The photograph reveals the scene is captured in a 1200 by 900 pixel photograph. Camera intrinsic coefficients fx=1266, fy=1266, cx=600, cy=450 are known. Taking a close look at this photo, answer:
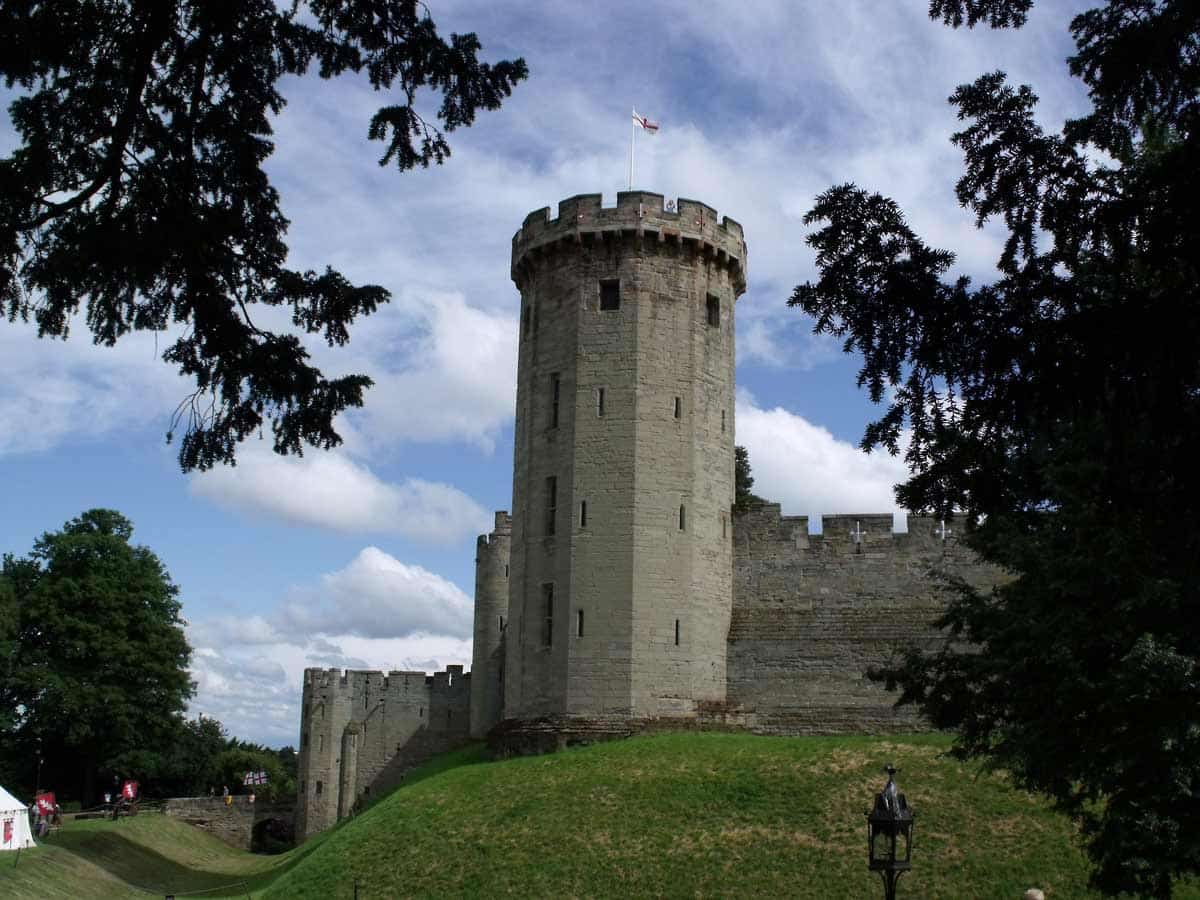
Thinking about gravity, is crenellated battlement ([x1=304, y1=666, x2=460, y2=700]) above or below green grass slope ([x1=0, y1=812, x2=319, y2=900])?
above

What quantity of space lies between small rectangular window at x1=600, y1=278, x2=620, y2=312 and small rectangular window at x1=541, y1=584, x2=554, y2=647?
724 cm

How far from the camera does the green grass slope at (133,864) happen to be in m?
29.7

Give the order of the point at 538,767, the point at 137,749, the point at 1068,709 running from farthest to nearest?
the point at 137,749 < the point at 538,767 < the point at 1068,709

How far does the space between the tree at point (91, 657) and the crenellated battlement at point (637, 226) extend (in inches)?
984

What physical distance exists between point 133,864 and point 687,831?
70.5 feet

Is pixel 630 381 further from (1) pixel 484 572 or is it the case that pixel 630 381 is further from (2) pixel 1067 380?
(2) pixel 1067 380

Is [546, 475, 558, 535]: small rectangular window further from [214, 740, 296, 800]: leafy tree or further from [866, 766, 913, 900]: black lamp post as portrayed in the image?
[214, 740, 296, 800]: leafy tree

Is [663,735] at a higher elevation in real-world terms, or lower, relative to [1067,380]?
lower

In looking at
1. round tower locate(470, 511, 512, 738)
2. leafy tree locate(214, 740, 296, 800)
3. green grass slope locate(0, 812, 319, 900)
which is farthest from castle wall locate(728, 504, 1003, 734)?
leafy tree locate(214, 740, 296, 800)

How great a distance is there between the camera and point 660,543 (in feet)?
101

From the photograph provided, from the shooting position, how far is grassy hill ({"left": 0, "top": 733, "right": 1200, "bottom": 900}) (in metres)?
22.0

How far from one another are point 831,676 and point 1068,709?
55.3 ft

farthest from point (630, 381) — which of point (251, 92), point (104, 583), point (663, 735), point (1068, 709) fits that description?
point (104, 583)

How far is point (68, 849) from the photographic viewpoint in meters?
35.4
